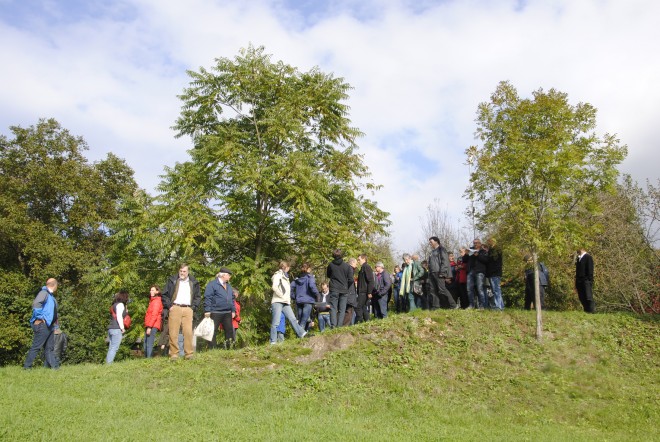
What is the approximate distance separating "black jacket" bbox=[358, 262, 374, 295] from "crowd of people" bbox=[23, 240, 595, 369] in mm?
28

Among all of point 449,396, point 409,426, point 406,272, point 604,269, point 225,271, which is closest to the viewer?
point 409,426

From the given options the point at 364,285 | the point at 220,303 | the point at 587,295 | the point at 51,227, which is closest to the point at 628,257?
the point at 587,295

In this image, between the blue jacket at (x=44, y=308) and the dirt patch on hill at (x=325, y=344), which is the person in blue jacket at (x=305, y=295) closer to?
the dirt patch on hill at (x=325, y=344)

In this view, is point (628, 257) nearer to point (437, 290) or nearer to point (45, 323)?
point (437, 290)

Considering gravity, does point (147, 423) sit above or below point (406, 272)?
below

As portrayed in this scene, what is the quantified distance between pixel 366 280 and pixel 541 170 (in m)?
5.30

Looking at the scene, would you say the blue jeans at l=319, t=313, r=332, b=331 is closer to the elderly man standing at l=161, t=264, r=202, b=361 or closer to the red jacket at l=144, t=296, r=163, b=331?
the red jacket at l=144, t=296, r=163, b=331

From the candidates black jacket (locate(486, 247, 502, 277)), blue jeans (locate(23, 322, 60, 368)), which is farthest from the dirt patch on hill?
blue jeans (locate(23, 322, 60, 368))

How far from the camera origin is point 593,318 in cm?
1252

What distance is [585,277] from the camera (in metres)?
12.9

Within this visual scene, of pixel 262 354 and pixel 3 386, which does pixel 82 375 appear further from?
pixel 262 354

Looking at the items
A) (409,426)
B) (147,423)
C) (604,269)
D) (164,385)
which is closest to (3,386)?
(164,385)

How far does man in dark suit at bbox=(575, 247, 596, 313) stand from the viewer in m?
12.8

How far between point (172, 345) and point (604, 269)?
18.1 meters
